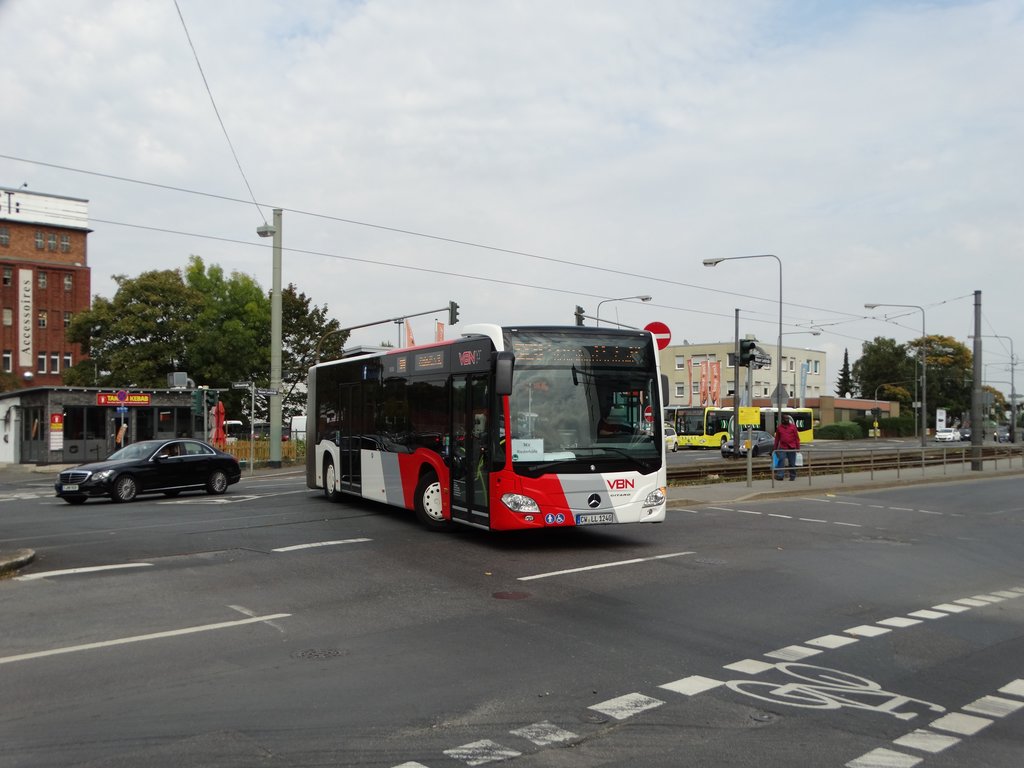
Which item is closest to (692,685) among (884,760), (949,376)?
(884,760)

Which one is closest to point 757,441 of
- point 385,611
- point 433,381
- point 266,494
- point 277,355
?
point 277,355

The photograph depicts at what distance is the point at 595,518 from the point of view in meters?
12.5

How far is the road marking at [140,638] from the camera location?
278 inches

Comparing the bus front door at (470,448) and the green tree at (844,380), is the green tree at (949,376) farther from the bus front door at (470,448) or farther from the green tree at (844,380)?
the bus front door at (470,448)

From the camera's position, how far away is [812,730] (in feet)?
17.6

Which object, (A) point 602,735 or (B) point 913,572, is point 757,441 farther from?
(A) point 602,735

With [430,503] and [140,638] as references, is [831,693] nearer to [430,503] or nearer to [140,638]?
[140,638]

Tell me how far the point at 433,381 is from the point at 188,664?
315 inches

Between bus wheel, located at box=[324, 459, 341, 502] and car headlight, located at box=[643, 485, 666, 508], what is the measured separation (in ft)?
26.9

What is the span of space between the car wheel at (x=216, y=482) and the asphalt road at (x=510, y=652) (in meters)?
8.88

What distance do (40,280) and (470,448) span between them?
7550 cm

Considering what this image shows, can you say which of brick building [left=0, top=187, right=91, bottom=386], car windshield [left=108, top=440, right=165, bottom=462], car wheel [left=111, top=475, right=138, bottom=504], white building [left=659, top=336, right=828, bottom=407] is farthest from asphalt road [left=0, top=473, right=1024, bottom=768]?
white building [left=659, top=336, right=828, bottom=407]

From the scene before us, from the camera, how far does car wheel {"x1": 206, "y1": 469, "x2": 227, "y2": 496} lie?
2294 centimetres

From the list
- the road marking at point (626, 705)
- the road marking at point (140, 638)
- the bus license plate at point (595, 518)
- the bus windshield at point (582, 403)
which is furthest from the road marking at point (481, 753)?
the bus license plate at point (595, 518)
